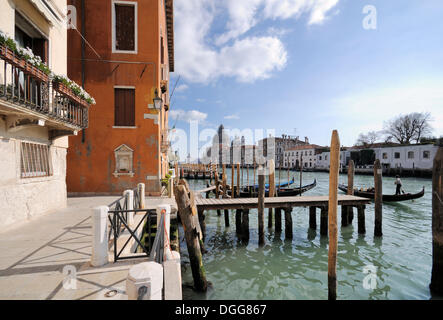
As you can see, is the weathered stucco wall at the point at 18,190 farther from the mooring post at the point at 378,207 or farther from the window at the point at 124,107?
the mooring post at the point at 378,207

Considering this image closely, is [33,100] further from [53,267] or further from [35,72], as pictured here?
[53,267]

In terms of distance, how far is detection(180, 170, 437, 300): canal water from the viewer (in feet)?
16.7

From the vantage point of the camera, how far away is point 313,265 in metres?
6.39

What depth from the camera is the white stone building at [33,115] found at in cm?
479

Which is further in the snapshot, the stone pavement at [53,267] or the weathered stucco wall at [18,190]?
the weathered stucco wall at [18,190]

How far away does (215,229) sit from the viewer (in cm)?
1010

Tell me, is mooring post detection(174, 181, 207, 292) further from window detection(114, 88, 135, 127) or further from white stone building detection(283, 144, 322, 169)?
white stone building detection(283, 144, 322, 169)

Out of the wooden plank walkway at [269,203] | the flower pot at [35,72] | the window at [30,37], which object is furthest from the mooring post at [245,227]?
the window at [30,37]

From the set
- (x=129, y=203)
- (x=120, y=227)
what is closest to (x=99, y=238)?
(x=120, y=227)

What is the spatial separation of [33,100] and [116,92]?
5402 millimetres

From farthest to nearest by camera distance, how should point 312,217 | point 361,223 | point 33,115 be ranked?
point 312,217, point 361,223, point 33,115

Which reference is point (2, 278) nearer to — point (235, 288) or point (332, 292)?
point (235, 288)

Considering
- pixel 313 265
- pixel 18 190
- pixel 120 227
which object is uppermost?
pixel 18 190

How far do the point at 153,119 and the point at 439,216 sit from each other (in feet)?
35.4
